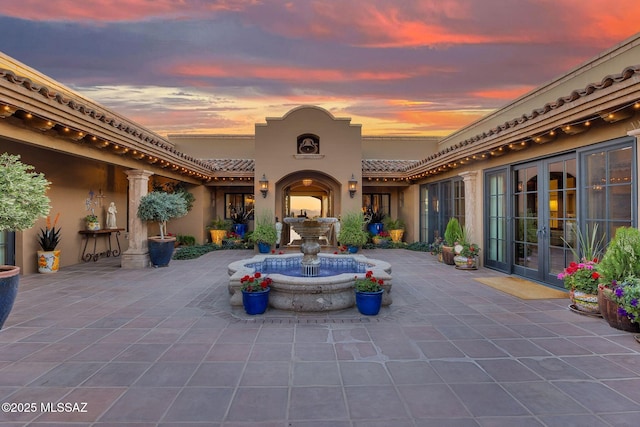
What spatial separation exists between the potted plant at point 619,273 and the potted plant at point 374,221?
405 inches

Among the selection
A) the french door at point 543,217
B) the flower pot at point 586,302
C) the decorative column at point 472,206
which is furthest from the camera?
the decorative column at point 472,206

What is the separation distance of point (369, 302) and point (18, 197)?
4.62 m

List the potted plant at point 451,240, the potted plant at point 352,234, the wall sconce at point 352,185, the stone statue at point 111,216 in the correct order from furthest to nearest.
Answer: the wall sconce at point 352,185 → the potted plant at point 352,234 → the stone statue at point 111,216 → the potted plant at point 451,240

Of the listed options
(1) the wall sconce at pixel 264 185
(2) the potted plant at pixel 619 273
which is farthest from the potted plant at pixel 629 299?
(1) the wall sconce at pixel 264 185

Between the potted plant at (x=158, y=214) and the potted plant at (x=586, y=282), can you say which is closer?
the potted plant at (x=586, y=282)

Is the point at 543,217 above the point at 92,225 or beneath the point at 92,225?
above

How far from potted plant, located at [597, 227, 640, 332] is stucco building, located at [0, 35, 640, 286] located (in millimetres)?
1069

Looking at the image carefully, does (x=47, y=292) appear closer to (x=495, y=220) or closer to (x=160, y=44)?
(x=160, y=44)

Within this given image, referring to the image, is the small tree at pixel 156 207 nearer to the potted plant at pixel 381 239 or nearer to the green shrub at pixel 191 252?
the green shrub at pixel 191 252

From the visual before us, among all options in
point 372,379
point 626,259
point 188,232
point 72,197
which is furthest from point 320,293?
point 188,232

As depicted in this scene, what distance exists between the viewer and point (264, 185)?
12.6m

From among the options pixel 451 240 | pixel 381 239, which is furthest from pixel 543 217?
pixel 381 239

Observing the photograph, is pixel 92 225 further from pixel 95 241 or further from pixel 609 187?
pixel 609 187

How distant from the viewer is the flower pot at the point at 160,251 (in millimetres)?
9016
